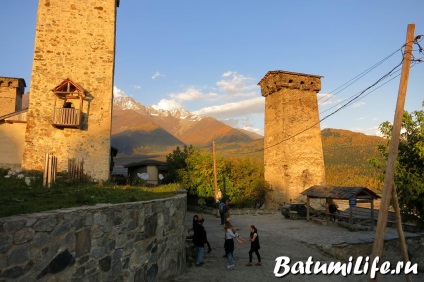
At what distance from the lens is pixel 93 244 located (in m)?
5.37

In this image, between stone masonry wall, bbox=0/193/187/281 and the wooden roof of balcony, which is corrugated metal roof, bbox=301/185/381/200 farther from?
the wooden roof of balcony

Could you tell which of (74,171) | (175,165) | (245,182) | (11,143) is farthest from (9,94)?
(245,182)

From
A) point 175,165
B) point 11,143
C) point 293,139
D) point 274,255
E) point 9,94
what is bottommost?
point 274,255

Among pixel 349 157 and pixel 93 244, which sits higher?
pixel 349 157

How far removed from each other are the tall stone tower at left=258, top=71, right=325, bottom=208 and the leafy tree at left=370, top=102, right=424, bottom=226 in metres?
17.4

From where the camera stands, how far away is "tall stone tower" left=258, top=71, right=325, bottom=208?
31.2m

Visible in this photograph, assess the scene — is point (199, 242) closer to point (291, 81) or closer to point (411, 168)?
point (411, 168)

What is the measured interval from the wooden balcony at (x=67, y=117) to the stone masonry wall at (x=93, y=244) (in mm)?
11324

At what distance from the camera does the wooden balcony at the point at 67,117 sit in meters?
17.4

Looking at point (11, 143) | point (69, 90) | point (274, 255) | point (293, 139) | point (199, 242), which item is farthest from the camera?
point (293, 139)

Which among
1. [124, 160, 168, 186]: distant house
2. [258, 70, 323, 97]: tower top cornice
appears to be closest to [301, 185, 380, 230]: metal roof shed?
[258, 70, 323, 97]: tower top cornice

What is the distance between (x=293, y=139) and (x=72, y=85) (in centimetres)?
2222

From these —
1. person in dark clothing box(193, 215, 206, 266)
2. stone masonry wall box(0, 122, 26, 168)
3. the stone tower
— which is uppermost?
the stone tower

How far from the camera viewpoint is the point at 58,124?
17297 millimetres
